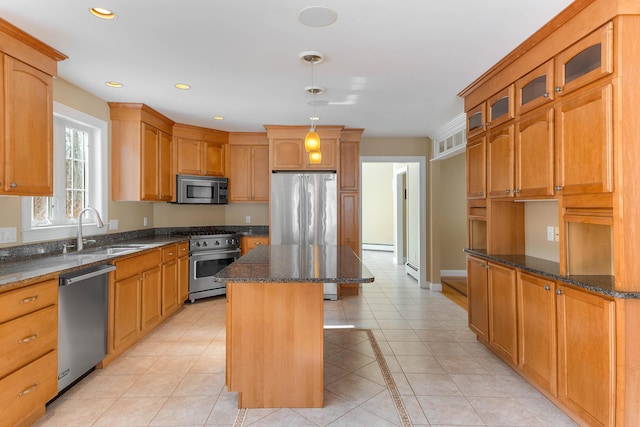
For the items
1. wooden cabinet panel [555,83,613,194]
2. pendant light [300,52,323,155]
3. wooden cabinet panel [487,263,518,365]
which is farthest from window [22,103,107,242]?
wooden cabinet panel [555,83,613,194]

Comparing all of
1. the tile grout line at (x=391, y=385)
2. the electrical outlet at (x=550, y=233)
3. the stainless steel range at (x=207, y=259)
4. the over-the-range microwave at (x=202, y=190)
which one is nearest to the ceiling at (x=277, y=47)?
the over-the-range microwave at (x=202, y=190)

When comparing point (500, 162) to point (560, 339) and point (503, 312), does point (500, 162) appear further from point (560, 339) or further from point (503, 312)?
point (560, 339)

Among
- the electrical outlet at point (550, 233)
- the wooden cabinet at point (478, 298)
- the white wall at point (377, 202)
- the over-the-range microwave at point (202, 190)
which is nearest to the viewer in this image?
the electrical outlet at point (550, 233)

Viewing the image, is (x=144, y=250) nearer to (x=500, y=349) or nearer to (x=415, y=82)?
(x=415, y=82)

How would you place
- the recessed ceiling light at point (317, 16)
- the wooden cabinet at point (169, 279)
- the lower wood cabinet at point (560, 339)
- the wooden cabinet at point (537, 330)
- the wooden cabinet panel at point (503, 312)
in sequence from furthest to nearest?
the wooden cabinet at point (169, 279) < the wooden cabinet panel at point (503, 312) < the wooden cabinet at point (537, 330) < the recessed ceiling light at point (317, 16) < the lower wood cabinet at point (560, 339)

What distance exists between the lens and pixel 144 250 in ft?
10.8

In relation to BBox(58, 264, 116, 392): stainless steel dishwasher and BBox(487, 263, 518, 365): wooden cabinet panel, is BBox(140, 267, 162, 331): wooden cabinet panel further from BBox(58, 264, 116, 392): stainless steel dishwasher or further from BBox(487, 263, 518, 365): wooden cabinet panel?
BBox(487, 263, 518, 365): wooden cabinet panel

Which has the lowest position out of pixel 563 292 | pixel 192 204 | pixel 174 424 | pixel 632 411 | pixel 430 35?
pixel 174 424

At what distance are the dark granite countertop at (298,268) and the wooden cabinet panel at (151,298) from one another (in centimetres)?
122

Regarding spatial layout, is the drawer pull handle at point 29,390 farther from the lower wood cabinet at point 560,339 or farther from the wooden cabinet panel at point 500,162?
the wooden cabinet panel at point 500,162

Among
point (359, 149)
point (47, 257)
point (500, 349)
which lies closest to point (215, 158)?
point (359, 149)

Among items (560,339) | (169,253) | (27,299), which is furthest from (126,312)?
(560,339)

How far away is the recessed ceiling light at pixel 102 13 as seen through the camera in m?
2.06

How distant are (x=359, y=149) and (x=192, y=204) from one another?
263 centimetres
